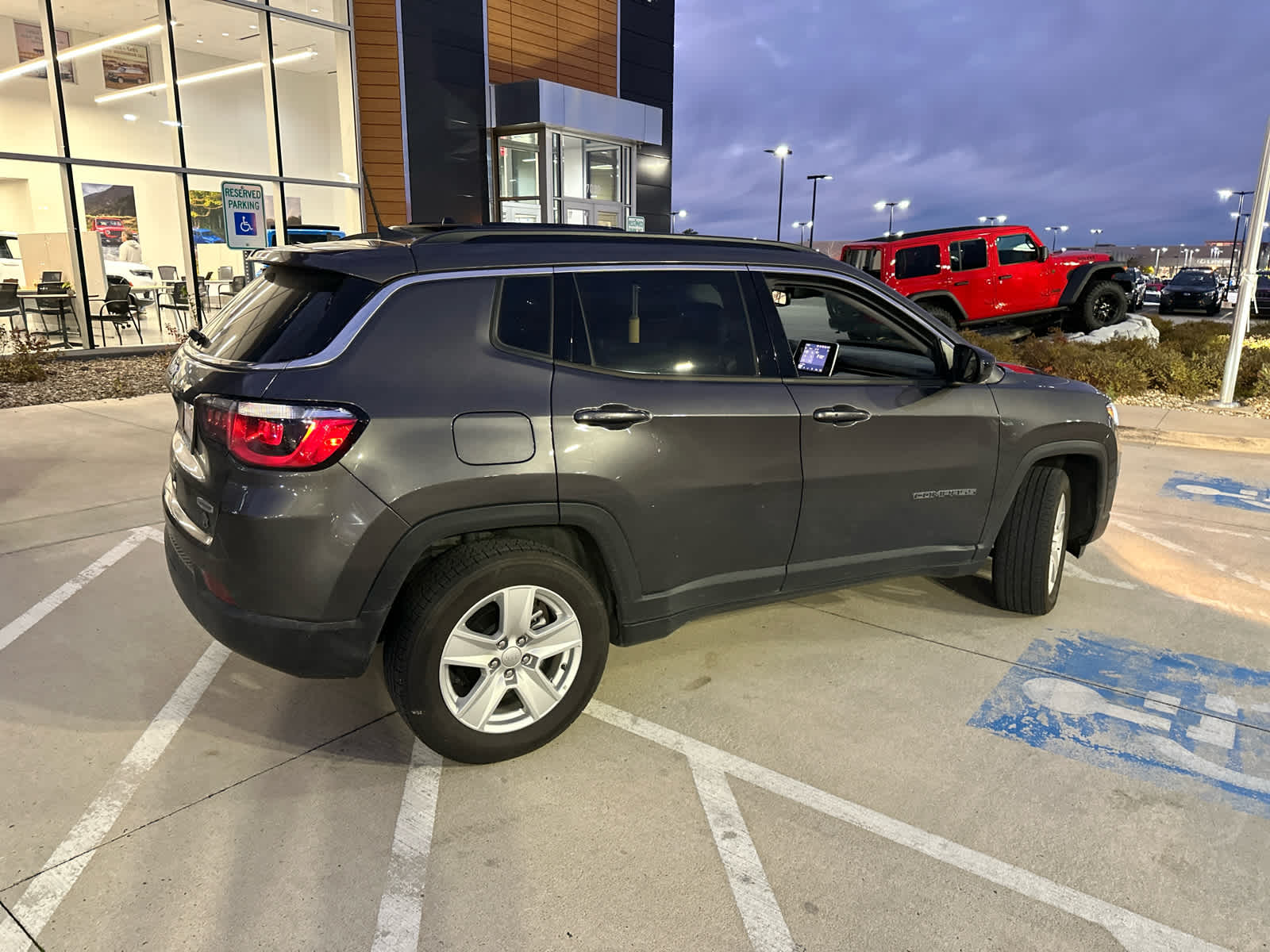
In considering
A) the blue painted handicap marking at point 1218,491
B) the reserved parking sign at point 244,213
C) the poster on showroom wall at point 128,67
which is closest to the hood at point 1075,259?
the blue painted handicap marking at point 1218,491

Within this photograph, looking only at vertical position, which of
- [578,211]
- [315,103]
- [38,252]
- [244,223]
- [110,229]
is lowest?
[38,252]

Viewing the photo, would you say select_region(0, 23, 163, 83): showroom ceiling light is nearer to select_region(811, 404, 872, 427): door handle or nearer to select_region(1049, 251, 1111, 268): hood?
select_region(1049, 251, 1111, 268): hood

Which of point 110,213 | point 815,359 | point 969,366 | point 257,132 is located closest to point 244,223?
point 110,213

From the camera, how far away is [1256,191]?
31.4ft

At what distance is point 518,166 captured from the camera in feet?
71.4

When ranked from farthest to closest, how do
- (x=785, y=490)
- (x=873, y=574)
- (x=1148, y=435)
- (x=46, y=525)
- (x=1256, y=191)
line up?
(x=1256, y=191) < (x=1148, y=435) < (x=46, y=525) < (x=873, y=574) < (x=785, y=490)

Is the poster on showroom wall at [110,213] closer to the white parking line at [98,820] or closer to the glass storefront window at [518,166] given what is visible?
the glass storefront window at [518,166]

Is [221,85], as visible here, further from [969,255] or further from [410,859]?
[410,859]

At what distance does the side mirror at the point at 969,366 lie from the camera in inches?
148

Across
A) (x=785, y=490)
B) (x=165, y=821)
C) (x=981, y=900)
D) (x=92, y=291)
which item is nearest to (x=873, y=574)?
(x=785, y=490)

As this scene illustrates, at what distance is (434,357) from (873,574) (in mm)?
2106

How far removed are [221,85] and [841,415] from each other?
2177 cm

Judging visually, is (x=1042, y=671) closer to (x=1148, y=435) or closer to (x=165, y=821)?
(x=165, y=821)

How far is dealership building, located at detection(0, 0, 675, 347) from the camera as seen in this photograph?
14.6 m
